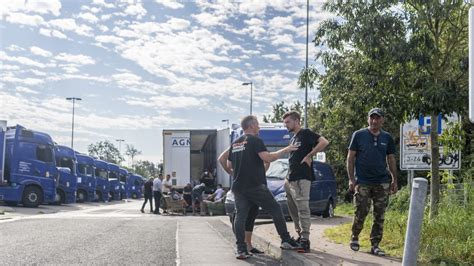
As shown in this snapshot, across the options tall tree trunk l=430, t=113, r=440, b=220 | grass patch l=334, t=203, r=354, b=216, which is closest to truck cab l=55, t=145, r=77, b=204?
grass patch l=334, t=203, r=354, b=216

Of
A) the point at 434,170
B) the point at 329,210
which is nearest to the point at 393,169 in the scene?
the point at 434,170

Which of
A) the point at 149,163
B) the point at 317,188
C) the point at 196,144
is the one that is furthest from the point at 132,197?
→ the point at 149,163

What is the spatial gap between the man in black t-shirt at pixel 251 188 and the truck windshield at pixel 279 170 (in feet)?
16.8

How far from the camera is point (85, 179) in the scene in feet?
109

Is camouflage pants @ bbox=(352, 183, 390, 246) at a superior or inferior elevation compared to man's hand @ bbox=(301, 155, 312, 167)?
inferior

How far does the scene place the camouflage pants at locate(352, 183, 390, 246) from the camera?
6496 millimetres

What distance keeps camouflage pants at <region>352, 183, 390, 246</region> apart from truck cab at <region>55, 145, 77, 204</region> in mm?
22986

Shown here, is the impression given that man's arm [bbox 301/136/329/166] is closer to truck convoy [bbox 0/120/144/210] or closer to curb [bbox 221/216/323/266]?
curb [bbox 221/216/323/266]

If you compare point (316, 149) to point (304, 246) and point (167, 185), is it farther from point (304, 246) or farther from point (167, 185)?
point (167, 185)

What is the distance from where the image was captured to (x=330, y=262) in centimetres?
587

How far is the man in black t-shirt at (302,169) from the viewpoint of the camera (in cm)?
674

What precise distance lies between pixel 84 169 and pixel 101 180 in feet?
13.1

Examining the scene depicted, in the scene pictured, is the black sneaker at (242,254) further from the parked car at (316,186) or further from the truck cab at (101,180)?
the truck cab at (101,180)

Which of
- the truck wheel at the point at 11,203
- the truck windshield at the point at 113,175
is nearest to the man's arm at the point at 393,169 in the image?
the truck wheel at the point at 11,203
